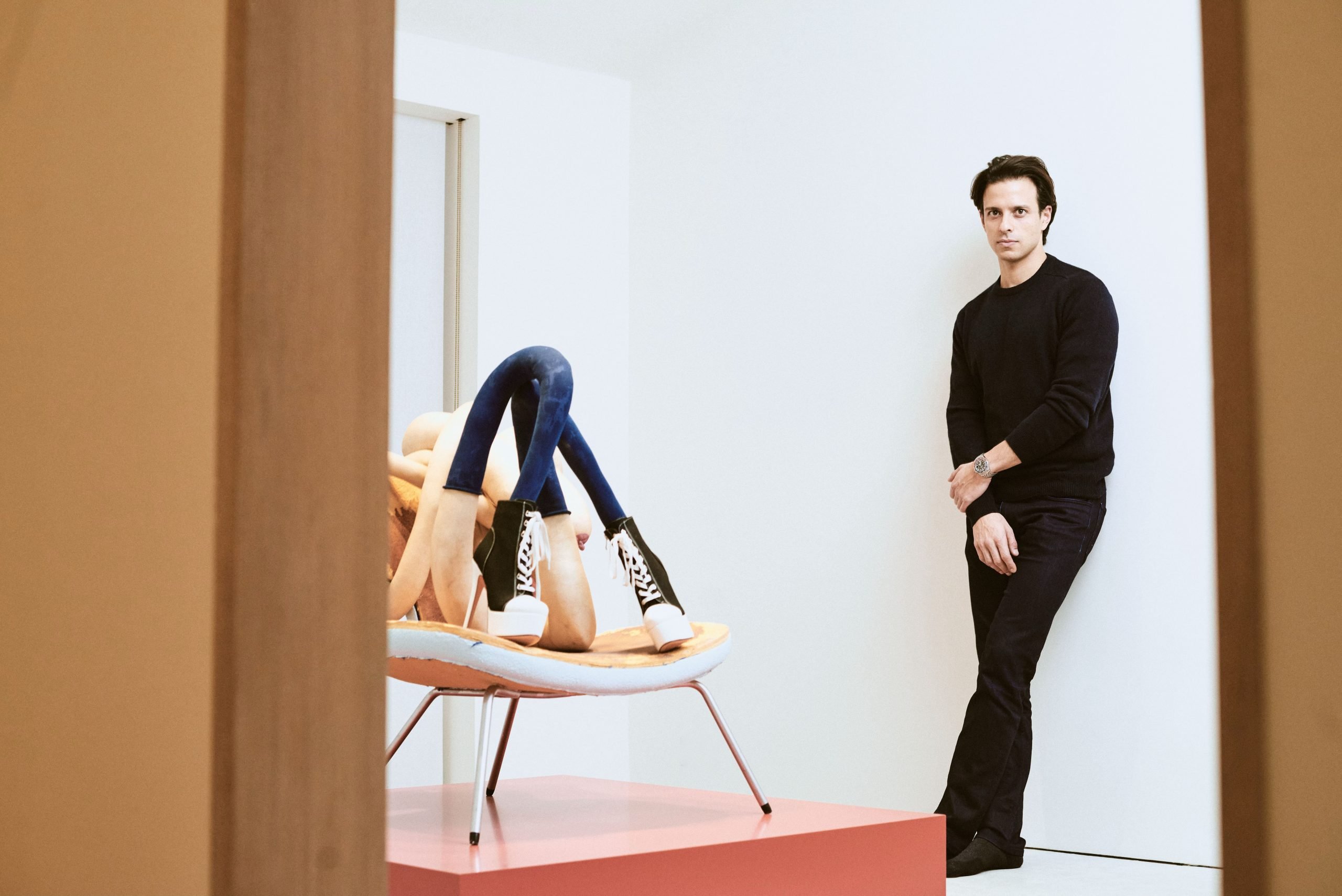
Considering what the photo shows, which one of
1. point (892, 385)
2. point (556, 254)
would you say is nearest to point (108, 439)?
point (892, 385)

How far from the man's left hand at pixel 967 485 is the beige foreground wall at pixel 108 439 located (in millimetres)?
2770

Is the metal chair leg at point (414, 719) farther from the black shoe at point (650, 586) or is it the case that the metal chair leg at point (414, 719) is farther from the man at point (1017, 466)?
the man at point (1017, 466)

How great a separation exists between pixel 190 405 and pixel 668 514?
4.54m

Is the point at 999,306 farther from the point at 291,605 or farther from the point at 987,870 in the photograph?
the point at 291,605

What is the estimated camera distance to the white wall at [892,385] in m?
3.77

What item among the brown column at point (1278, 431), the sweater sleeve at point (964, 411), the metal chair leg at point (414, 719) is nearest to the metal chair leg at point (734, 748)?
the metal chair leg at point (414, 719)

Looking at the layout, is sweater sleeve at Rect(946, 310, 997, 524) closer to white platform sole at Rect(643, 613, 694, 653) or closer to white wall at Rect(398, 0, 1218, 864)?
white wall at Rect(398, 0, 1218, 864)

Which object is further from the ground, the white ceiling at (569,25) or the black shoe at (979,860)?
the white ceiling at (569,25)

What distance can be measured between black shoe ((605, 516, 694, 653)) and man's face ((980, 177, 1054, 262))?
1691 millimetres

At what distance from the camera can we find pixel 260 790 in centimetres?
114

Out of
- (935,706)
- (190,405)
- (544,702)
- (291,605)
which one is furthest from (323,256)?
(544,702)

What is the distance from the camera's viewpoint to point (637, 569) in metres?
2.57

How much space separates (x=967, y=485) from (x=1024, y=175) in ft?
2.94

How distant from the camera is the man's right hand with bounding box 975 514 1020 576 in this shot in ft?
12.0
